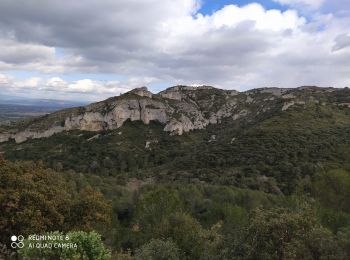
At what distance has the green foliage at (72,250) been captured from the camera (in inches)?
529

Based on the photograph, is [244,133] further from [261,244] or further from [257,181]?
[261,244]

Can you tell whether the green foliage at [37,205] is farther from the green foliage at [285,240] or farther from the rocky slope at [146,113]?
the rocky slope at [146,113]

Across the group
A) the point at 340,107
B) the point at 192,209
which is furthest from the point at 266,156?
the point at 340,107

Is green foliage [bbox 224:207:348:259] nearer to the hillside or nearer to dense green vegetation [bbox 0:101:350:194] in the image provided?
the hillside

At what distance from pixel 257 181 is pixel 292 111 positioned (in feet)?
178

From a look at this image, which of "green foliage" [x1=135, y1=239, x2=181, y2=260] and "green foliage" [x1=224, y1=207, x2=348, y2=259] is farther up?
"green foliage" [x1=224, y1=207, x2=348, y2=259]

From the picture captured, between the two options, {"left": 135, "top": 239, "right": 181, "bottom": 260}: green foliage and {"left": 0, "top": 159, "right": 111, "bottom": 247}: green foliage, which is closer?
{"left": 0, "top": 159, "right": 111, "bottom": 247}: green foliage

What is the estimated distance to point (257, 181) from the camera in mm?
80125

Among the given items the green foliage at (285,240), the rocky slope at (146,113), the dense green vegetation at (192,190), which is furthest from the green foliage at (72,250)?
the rocky slope at (146,113)

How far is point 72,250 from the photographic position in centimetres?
1352

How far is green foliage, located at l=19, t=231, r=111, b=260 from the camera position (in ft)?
44.1

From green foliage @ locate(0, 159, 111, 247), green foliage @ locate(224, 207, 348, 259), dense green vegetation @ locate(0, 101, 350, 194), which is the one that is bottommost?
dense green vegetation @ locate(0, 101, 350, 194)

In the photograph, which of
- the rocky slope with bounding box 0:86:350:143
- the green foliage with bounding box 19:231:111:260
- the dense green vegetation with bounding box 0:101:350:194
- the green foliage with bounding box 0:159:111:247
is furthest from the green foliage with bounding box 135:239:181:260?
the rocky slope with bounding box 0:86:350:143

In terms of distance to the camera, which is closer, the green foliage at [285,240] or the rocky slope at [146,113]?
the green foliage at [285,240]
